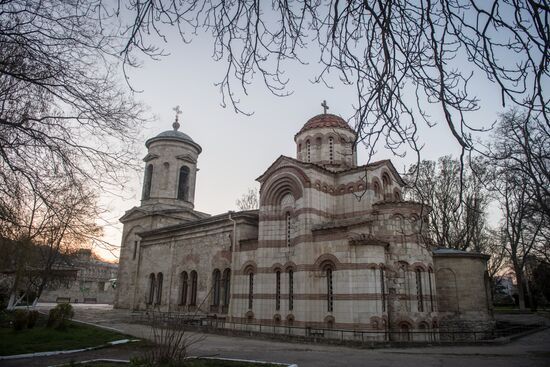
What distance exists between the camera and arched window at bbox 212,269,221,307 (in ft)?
71.9

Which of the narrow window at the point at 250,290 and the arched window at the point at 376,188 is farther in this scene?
the arched window at the point at 376,188

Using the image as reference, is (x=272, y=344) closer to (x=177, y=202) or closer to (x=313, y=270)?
(x=313, y=270)

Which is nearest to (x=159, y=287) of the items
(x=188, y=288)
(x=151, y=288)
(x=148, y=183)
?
(x=151, y=288)

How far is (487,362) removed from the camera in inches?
421

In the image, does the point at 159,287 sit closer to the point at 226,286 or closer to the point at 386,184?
the point at 226,286

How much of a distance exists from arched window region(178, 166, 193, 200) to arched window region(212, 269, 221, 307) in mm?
10064

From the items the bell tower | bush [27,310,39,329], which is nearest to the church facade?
the bell tower

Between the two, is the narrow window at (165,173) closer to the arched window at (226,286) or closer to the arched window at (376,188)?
the arched window at (226,286)

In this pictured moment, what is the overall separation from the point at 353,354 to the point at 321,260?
5.42m

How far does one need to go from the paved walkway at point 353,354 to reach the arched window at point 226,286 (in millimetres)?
6338

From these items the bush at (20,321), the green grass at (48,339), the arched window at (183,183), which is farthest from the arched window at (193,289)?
the bush at (20,321)

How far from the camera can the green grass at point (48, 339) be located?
446 inches

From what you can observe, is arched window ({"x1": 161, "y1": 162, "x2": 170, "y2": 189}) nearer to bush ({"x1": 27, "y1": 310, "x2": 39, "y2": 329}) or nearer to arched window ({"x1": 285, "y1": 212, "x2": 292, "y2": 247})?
arched window ({"x1": 285, "y1": 212, "x2": 292, "y2": 247})

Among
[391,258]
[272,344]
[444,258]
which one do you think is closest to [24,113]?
[272,344]
